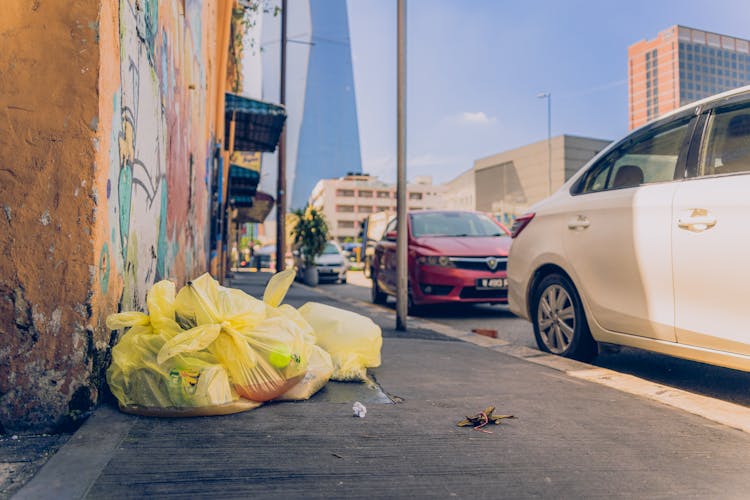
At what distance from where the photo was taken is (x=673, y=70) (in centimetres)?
13562

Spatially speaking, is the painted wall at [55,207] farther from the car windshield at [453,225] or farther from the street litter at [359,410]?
the car windshield at [453,225]

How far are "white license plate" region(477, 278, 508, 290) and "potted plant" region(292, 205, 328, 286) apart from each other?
11375 mm

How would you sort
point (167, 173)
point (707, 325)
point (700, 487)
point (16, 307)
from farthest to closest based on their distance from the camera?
1. point (167, 173)
2. point (707, 325)
3. point (16, 307)
4. point (700, 487)

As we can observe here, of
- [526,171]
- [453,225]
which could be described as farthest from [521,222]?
[526,171]

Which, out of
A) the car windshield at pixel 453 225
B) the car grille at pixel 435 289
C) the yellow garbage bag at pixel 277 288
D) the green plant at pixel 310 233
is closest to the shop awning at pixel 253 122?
the green plant at pixel 310 233

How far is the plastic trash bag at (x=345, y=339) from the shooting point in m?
3.52

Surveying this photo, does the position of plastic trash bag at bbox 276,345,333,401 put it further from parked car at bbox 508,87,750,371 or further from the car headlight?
the car headlight

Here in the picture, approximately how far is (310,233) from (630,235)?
52.7 ft

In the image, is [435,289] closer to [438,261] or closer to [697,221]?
[438,261]

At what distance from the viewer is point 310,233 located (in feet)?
63.3

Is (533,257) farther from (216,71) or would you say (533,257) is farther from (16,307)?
(216,71)

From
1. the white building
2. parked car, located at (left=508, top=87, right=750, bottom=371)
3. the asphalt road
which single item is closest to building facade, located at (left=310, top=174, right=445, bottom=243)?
the white building

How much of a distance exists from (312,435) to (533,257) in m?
2.83

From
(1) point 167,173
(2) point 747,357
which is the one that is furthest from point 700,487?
(1) point 167,173
